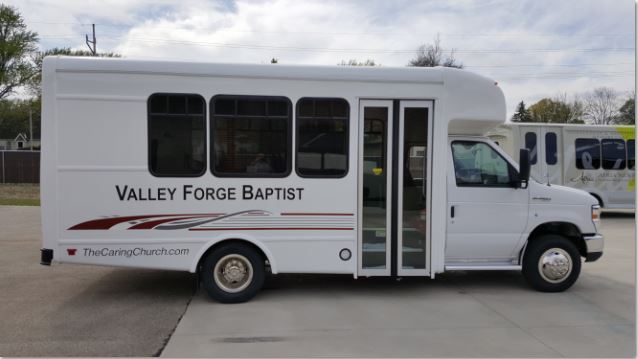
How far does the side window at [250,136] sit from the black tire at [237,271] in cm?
93

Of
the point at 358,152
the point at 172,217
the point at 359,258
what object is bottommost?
the point at 359,258

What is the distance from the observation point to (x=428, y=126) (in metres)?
6.26

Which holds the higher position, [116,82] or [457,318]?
[116,82]

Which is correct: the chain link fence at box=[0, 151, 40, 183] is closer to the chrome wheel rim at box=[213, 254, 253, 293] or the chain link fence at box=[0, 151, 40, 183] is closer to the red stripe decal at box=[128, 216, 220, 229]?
the red stripe decal at box=[128, 216, 220, 229]

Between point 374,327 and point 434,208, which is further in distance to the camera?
point 434,208

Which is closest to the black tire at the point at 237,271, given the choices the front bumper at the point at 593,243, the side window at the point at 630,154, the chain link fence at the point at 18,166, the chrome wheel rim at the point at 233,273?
the chrome wheel rim at the point at 233,273

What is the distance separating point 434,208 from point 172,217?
316 cm

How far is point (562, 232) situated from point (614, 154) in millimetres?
10469

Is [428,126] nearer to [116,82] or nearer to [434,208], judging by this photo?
[434,208]

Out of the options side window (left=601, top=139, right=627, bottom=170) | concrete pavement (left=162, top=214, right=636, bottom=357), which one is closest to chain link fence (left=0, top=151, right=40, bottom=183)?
concrete pavement (left=162, top=214, right=636, bottom=357)

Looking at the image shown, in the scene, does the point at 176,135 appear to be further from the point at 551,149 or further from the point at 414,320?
the point at 551,149

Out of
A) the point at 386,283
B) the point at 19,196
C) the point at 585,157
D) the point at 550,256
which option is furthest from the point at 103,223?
the point at 19,196

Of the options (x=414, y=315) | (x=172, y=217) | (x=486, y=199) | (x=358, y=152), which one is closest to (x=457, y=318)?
(x=414, y=315)

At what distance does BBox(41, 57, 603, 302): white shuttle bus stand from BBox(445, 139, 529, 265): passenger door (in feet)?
0.05
